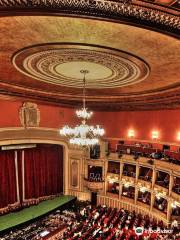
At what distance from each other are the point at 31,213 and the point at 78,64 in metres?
11.1

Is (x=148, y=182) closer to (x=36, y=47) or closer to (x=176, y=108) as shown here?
(x=176, y=108)

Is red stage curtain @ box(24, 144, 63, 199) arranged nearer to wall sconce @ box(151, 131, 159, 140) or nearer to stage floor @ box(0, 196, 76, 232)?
stage floor @ box(0, 196, 76, 232)

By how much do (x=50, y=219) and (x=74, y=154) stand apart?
17.9 ft

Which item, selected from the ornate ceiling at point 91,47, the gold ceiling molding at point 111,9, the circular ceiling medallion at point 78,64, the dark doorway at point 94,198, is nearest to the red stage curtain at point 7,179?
the ornate ceiling at point 91,47

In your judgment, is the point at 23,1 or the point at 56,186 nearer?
the point at 23,1

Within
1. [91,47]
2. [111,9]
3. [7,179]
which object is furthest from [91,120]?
[111,9]

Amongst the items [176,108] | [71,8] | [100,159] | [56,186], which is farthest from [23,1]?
[56,186]

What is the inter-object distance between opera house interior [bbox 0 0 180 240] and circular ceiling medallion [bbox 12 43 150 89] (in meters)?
0.04

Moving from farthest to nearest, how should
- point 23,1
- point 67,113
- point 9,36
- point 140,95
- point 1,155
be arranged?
point 67,113 → point 1,155 → point 140,95 → point 9,36 → point 23,1

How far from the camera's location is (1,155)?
1534cm

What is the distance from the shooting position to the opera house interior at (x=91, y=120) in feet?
17.4

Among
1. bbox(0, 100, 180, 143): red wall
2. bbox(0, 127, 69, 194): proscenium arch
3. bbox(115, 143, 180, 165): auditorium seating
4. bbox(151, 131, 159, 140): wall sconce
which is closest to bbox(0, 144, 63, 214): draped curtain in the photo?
bbox(0, 127, 69, 194): proscenium arch

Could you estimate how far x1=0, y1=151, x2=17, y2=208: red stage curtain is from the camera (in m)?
15.4

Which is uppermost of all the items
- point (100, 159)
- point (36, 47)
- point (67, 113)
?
point (36, 47)
